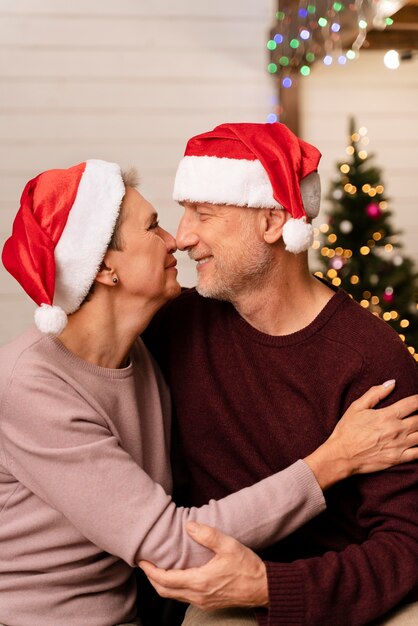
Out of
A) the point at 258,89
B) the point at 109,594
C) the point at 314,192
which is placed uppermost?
the point at 258,89

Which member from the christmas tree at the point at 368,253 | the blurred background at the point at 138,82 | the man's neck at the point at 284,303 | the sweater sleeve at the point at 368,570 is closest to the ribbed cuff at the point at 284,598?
the sweater sleeve at the point at 368,570

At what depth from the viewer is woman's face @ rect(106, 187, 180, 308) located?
186 centimetres

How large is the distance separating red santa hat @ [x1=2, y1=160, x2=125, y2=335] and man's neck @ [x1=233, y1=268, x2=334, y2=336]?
1.25 feet

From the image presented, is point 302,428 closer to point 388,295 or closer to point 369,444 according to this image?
point 369,444

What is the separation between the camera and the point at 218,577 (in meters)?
1.63

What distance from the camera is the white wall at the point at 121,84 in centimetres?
465

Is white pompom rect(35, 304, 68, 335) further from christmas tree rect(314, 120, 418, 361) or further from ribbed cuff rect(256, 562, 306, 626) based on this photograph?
christmas tree rect(314, 120, 418, 361)

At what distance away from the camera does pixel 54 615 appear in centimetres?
178

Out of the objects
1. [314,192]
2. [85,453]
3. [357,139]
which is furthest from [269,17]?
[85,453]

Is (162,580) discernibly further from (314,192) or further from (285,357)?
(314,192)

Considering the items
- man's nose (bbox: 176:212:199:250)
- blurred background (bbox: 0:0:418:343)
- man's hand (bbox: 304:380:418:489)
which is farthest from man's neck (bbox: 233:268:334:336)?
blurred background (bbox: 0:0:418:343)

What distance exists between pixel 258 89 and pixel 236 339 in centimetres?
308

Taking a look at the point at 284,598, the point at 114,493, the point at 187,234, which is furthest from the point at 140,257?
the point at 284,598

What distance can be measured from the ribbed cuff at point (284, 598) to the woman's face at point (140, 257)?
0.63 meters
